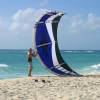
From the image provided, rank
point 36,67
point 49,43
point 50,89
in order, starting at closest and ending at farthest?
point 50,89, point 49,43, point 36,67

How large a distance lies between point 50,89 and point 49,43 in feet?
16.6

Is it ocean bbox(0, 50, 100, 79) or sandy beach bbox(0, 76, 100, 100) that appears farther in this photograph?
ocean bbox(0, 50, 100, 79)

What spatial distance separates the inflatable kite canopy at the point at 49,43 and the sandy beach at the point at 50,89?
2217 millimetres

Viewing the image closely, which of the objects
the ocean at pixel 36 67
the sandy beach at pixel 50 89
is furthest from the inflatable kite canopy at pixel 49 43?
the sandy beach at pixel 50 89

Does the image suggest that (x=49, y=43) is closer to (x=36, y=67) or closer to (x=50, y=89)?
(x=50, y=89)

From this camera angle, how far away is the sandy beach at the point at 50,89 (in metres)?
11.5

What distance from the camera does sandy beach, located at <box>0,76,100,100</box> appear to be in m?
11.5

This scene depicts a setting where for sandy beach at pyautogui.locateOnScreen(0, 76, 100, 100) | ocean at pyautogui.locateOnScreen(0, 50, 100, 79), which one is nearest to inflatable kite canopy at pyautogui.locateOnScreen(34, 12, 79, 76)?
ocean at pyautogui.locateOnScreen(0, 50, 100, 79)

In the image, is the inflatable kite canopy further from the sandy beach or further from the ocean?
the sandy beach

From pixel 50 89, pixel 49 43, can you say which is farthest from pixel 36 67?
pixel 50 89

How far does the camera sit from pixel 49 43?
1784 centimetres

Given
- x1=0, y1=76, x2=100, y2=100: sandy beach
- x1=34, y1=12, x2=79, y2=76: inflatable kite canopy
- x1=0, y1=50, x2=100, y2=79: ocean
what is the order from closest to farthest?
x1=0, y1=76, x2=100, y2=100: sandy beach, x1=34, y1=12, x2=79, y2=76: inflatable kite canopy, x1=0, y1=50, x2=100, y2=79: ocean

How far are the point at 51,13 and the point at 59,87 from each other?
494 cm

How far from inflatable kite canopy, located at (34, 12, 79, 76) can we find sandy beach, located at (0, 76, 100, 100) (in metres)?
2.22
